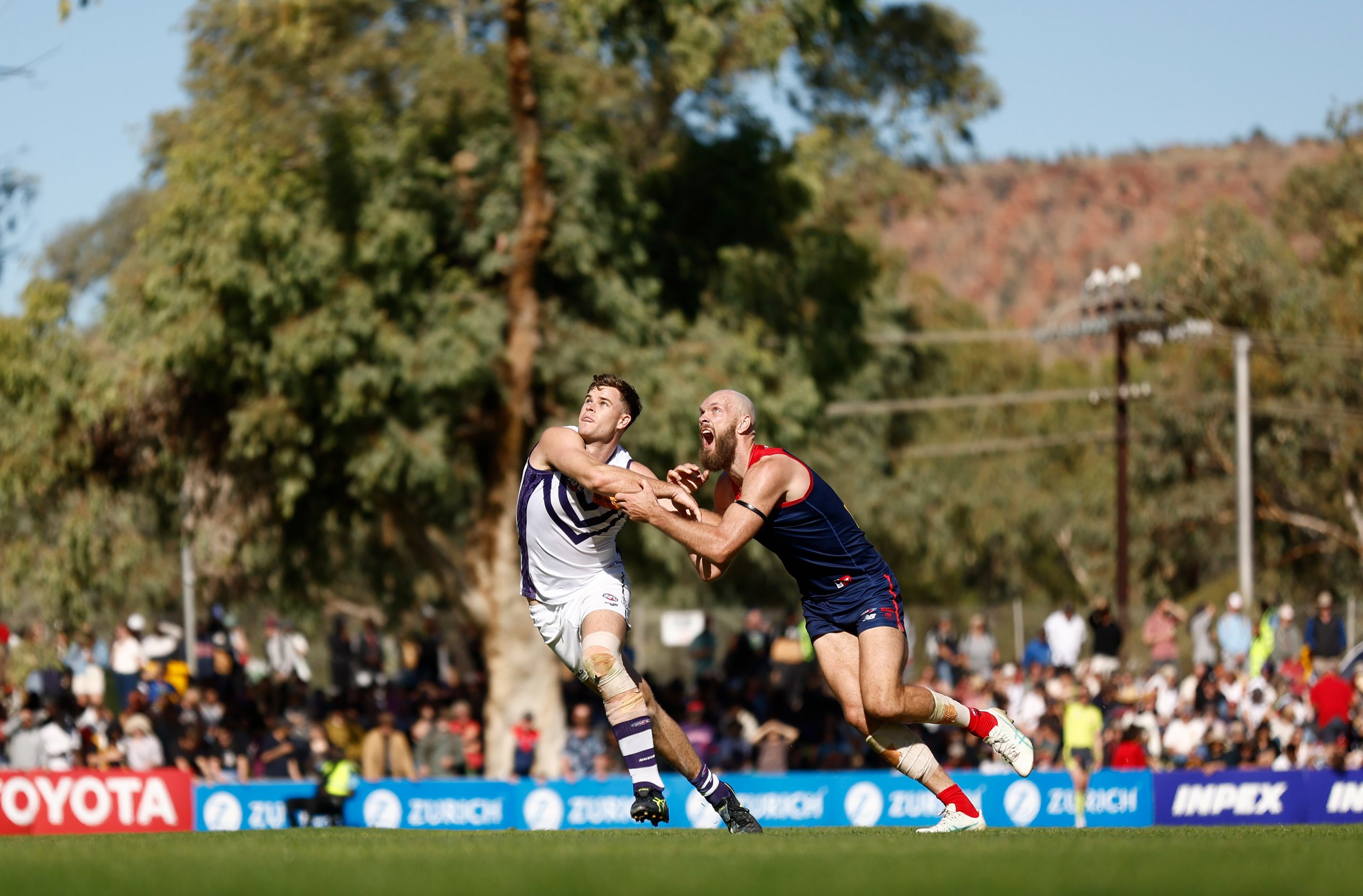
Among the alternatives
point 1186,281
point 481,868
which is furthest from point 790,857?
point 1186,281

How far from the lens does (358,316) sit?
22.2m

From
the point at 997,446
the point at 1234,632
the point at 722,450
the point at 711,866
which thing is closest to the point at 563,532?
the point at 722,450

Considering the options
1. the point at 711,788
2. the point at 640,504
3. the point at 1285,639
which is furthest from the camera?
the point at 1285,639

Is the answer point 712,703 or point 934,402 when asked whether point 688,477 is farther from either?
point 934,402

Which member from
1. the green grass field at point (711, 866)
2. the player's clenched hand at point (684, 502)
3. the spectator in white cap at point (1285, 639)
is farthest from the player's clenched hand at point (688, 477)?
the spectator in white cap at point (1285, 639)

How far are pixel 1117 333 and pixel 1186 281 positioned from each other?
50.0 ft

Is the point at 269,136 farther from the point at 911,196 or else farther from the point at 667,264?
the point at 911,196

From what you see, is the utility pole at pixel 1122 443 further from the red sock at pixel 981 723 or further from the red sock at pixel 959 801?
the red sock at pixel 959 801

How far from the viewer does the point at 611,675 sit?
839 cm

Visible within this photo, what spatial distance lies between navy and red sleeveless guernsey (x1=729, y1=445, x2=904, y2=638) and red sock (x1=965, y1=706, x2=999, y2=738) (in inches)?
28.2

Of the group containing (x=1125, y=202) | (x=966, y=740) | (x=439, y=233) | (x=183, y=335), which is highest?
(x=1125, y=202)

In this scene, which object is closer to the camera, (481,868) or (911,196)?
(481,868)

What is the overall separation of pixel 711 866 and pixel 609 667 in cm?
229

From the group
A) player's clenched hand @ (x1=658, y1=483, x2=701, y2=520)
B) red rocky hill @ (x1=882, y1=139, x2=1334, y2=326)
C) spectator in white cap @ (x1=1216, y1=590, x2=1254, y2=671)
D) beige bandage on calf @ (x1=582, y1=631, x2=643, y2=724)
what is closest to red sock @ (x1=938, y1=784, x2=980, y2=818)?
beige bandage on calf @ (x1=582, y1=631, x2=643, y2=724)
